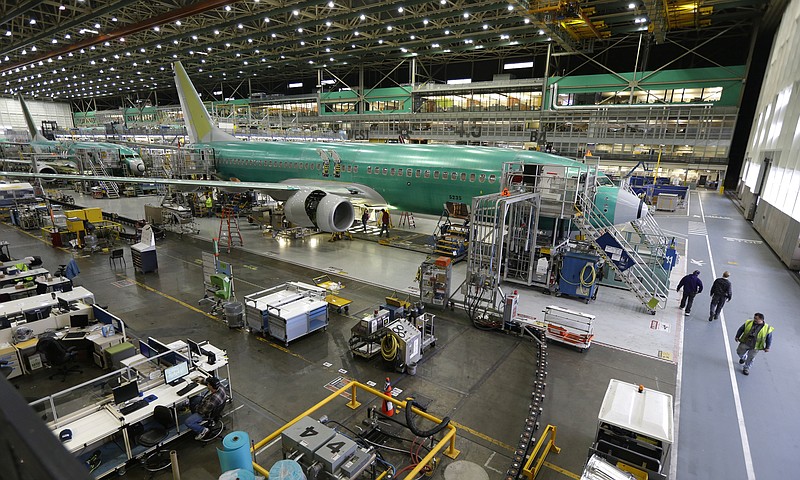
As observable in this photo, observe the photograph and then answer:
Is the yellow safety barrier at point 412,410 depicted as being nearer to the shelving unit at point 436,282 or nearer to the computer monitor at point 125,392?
the computer monitor at point 125,392

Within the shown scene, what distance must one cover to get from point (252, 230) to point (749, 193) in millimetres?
37682

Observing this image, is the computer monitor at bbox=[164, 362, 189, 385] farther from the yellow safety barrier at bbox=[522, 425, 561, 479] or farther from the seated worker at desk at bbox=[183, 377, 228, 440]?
the yellow safety barrier at bbox=[522, 425, 561, 479]

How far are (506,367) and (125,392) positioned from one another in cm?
835

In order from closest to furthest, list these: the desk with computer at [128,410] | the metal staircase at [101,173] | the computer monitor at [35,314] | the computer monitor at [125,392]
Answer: the desk with computer at [128,410] < the computer monitor at [125,392] < the computer monitor at [35,314] < the metal staircase at [101,173]

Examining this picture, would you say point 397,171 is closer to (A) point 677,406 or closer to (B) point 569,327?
(B) point 569,327

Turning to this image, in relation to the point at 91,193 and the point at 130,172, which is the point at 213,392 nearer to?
the point at 91,193

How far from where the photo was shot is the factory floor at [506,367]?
7762 mm

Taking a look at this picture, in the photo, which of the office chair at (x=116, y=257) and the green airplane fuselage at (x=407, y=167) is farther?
the green airplane fuselage at (x=407, y=167)

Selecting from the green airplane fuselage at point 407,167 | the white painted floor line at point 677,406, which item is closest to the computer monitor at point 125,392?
the white painted floor line at point 677,406

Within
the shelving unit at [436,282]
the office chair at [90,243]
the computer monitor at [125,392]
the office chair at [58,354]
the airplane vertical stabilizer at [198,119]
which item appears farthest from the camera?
the airplane vertical stabilizer at [198,119]

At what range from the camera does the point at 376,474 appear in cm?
704

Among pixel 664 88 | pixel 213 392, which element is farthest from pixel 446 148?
pixel 664 88

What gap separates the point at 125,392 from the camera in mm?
7227

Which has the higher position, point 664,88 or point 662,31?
point 662,31
